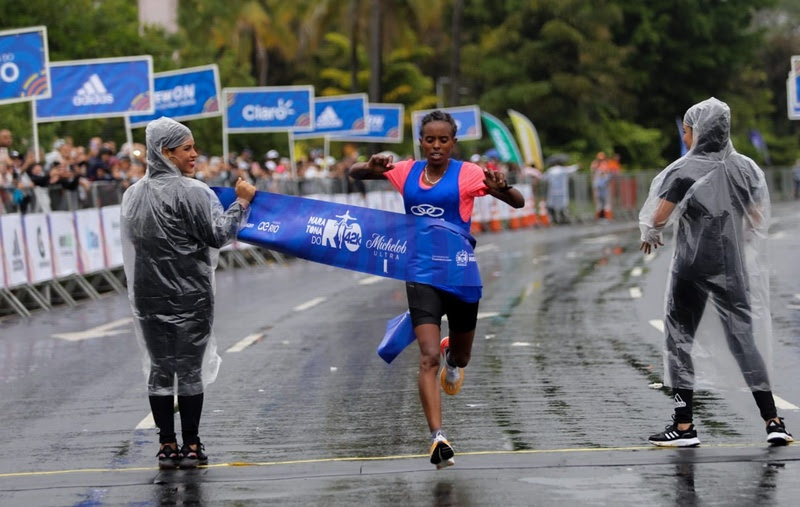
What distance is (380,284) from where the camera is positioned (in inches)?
871

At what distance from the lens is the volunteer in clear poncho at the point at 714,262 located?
27.7ft

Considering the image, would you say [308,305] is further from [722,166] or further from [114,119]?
[114,119]

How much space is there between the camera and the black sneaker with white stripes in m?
8.24

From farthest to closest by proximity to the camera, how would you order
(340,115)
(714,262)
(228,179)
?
(340,115), (228,179), (714,262)

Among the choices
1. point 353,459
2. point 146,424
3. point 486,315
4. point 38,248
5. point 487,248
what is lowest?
point 487,248

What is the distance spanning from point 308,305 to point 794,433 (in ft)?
34.8

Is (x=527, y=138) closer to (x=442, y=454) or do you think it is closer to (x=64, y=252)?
(x=64, y=252)

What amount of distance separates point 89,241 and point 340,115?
56.1ft

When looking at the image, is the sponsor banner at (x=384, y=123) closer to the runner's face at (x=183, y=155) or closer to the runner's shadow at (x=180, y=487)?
the runner's face at (x=183, y=155)

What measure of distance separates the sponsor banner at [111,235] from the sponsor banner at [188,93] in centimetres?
711

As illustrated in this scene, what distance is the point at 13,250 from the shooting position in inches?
742

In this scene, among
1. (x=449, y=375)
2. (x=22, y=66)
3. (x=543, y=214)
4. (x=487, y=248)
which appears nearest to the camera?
(x=449, y=375)

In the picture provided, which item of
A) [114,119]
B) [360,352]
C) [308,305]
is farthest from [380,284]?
[114,119]

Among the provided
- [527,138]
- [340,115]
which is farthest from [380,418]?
[527,138]
